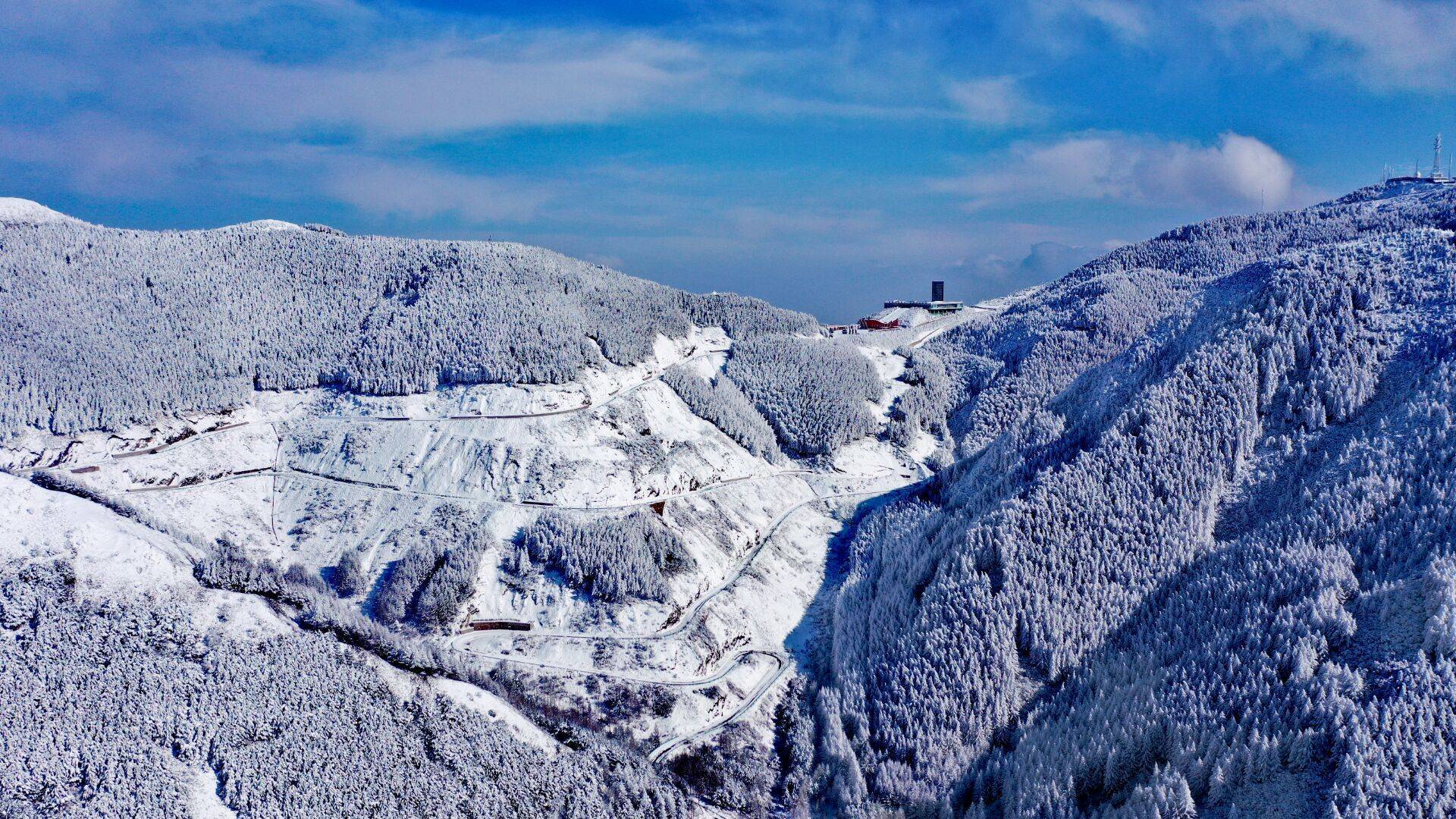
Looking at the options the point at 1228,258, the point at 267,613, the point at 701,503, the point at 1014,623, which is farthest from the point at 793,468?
the point at 1228,258

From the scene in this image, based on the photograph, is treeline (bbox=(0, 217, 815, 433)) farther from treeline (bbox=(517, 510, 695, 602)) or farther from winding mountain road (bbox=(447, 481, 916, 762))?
winding mountain road (bbox=(447, 481, 916, 762))

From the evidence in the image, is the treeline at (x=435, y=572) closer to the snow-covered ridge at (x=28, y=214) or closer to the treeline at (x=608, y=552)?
the treeline at (x=608, y=552)

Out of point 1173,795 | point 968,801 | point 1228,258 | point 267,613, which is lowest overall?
point 968,801

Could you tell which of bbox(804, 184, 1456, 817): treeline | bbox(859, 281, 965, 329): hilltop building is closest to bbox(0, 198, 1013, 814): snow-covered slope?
bbox(804, 184, 1456, 817): treeline

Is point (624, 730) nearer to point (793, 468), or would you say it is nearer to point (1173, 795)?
point (1173, 795)

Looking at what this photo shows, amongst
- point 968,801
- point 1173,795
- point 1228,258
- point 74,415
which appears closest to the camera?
point 1173,795

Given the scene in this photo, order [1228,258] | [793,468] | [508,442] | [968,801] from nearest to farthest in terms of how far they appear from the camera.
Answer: [968,801], [508,442], [793,468], [1228,258]
